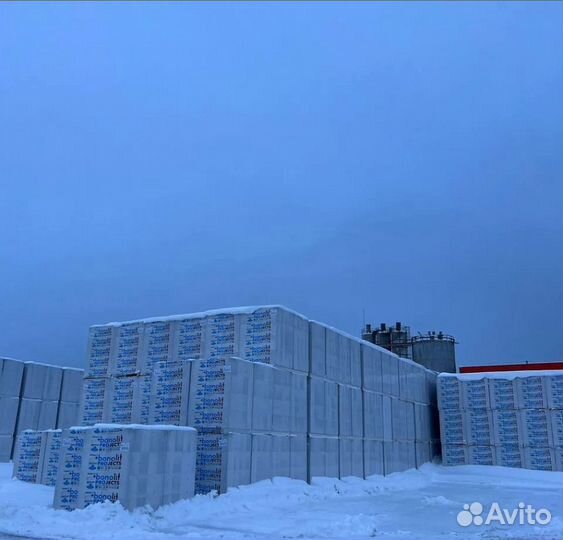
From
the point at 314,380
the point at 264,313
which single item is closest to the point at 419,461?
the point at 314,380

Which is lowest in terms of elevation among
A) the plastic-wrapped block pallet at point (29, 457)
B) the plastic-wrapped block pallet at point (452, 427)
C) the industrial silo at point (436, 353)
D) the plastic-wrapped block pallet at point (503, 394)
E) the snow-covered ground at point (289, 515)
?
the snow-covered ground at point (289, 515)

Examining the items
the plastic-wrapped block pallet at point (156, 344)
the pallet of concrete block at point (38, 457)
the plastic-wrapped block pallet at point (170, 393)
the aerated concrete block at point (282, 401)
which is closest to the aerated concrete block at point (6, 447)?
the pallet of concrete block at point (38, 457)

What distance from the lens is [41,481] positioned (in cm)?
1312

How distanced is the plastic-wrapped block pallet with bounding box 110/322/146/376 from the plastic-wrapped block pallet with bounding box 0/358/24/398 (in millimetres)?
7909

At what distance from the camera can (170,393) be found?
39.2ft

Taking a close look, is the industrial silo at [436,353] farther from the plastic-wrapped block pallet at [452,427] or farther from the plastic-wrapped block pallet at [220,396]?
the plastic-wrapped block pallet at [220,396]

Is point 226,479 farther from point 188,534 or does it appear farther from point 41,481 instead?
point 41,481

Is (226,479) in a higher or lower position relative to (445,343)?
lower

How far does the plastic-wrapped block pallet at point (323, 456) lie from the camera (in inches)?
550

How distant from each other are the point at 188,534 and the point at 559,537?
4973 mm

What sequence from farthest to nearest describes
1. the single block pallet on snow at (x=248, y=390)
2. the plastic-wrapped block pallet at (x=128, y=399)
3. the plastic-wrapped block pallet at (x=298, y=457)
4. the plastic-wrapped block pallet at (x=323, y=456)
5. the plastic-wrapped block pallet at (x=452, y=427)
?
the plastic-wrapped block pallet at (x=452, y=427) < the plastic-wrapped block pallet at (x=323, y=456) < the plastic-wrapped block pallet at (x=298, y=457) < the plastic-wrapped block pallet at (x=128, y=399) < the single block pallet on snow at (x=248, y=390)

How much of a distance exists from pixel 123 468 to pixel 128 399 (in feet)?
16.3

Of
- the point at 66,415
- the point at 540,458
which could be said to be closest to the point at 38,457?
the point at 66,415

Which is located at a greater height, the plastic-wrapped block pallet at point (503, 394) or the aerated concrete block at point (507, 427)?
the plastic-wrapped block pallet at point (503, 394)
